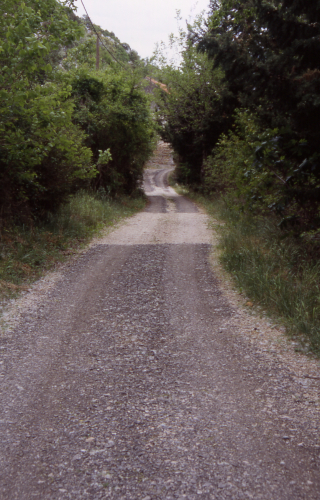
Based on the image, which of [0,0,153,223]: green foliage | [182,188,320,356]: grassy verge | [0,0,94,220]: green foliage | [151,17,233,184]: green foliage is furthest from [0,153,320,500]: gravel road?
[151,17,233,184]: green foliage

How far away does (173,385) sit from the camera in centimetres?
393

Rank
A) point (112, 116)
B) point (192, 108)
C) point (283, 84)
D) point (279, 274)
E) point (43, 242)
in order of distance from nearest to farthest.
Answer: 1. point (283, 84)
2. point (279, 274)
3. point (43, 242)
4. point (112, 116)
5. point (192, 108)

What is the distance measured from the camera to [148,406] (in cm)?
356

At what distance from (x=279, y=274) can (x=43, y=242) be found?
5518 mm

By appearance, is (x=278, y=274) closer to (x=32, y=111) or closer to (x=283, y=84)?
(x=283, y=84)

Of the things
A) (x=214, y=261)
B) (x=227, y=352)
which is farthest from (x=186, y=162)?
(x=227, y=352)

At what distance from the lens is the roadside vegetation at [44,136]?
679cm

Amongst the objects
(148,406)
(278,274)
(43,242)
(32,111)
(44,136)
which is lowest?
(43,242)

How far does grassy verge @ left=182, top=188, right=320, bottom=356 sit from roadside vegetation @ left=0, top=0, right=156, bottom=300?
13.1ft

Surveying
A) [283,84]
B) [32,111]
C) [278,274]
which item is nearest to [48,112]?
[32,111]

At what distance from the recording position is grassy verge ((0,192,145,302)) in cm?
751

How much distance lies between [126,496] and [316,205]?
5553 mm

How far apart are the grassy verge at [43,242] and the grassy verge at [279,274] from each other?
12.6 feet

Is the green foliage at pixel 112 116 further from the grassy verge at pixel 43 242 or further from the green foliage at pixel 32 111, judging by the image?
the green foliage at pixel 32 111
